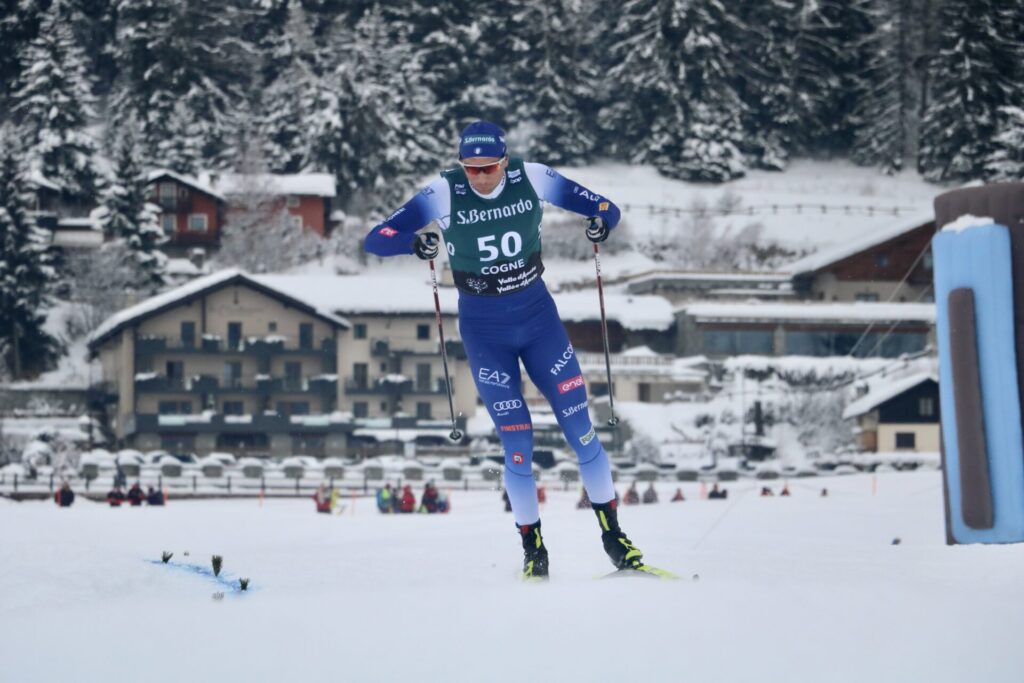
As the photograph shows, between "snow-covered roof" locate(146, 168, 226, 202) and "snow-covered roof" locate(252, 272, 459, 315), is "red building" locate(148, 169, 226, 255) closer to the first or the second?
"snow-covered roof" locate(146, 168, 226, 202)

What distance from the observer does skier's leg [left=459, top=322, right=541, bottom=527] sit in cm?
725

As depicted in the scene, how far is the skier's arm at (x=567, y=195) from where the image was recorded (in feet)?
24.1

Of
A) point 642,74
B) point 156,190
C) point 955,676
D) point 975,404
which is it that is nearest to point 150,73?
point 156,190

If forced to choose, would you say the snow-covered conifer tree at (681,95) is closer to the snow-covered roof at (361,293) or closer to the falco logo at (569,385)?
the snow-covered roof at (361,293)

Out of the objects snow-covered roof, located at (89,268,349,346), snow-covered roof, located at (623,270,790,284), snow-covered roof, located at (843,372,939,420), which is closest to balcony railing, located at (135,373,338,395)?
snow-covered roof, located at (89,268,349,346)

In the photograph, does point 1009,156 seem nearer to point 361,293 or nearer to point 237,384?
point 361,293

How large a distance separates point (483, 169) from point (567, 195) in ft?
2.05

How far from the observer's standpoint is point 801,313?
6184cm

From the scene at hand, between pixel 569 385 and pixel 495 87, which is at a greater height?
pixel 495 87

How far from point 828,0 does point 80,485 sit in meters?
71.1

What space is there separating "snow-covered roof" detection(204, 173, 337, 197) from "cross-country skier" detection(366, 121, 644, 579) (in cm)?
6857

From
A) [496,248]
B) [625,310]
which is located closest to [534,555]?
[496,248]

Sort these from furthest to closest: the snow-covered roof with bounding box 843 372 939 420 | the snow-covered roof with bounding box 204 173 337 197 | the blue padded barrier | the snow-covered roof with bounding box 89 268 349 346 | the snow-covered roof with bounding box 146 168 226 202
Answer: the snow-covered roof with bounding box 204 173 337 197
the snow-covered roof with bounding box 146 168 226 202
the snow-covered roof with bounding box 89 268 349 346
the snow-covered roof with bounding box 843 372 939 420
the blue padded barrier

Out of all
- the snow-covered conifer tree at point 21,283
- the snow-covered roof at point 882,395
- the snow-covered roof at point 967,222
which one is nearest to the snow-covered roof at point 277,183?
the snow-covered conifer tree at point 21,283
